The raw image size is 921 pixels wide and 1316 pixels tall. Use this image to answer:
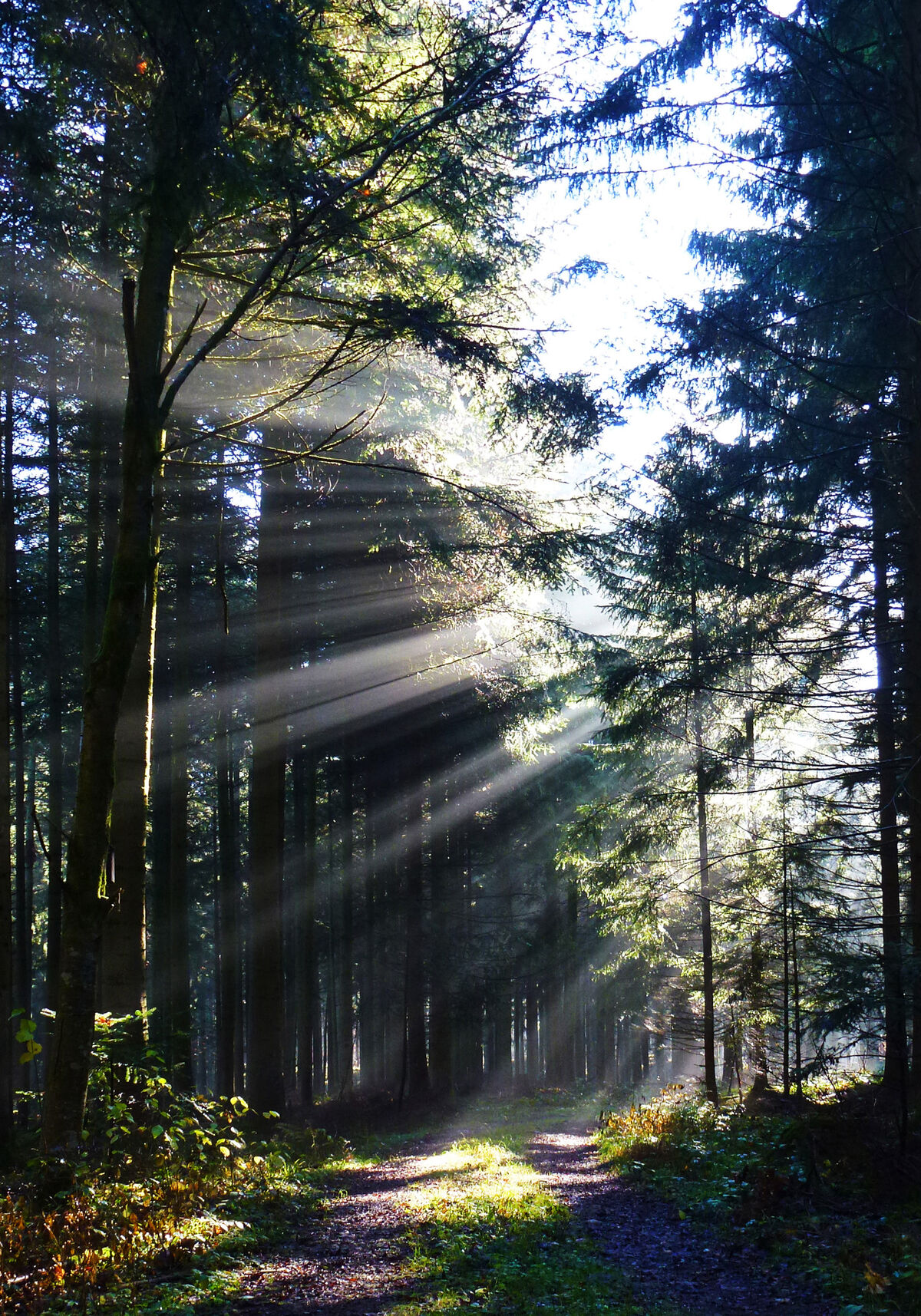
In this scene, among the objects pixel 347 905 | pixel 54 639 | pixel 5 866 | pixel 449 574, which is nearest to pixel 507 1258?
pixel 5 866

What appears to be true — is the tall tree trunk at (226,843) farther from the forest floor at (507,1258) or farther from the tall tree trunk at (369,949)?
the forest floor at (507,1258)

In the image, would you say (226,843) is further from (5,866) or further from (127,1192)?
(127,1192)

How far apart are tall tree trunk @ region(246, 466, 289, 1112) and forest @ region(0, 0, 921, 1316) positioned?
0.28 feet

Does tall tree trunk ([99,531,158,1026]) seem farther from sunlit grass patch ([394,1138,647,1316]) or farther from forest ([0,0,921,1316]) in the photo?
sunlit grass patch ([394,1138,647,1316])

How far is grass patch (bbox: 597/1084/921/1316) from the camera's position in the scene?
6070mm

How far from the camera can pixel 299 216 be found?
6.55 metres

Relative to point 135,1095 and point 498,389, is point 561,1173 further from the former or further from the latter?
point 498,389

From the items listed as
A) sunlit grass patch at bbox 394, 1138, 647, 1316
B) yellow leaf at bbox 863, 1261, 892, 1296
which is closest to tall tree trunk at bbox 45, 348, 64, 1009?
sunlit grass patch at bbox 394, 1138, 647, 1316

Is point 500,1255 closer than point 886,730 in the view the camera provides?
Yes

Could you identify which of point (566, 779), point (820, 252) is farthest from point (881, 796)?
point (566, 779)

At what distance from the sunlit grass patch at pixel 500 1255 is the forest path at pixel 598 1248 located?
139mm

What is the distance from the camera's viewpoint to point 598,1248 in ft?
23.5

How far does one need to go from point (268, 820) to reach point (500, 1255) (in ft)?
25.0

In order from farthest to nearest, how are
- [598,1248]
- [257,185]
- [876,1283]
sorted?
1. [598,1248]
2. [257,185]
3. [876,1283]
